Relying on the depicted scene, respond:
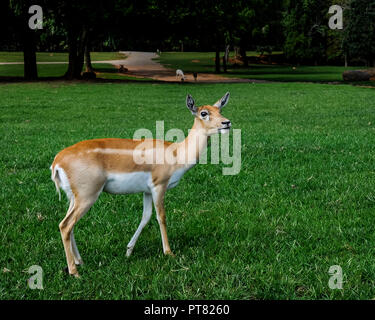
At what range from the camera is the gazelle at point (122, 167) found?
394 cm

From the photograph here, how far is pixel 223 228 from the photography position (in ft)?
18.2

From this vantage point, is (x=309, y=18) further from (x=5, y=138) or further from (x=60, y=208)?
(x=60, y=208)

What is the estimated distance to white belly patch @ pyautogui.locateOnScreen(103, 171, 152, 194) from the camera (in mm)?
4074

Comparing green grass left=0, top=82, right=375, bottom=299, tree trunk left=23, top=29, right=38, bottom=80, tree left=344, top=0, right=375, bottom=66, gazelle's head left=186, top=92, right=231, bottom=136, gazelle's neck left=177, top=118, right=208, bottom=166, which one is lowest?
green grass left=0, top=82, right=375, bottom=299

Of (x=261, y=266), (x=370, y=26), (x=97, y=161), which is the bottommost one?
(x=261, y=266)

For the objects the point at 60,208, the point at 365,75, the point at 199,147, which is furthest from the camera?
the point at 365,75

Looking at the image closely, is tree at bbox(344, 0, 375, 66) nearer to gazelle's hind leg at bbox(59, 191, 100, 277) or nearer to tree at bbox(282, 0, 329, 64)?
tree at bbox(282, 0, 329, 64)

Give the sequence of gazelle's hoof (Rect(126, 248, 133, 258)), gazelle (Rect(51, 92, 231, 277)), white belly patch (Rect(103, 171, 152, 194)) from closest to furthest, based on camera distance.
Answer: gazelle (Rect(51, 92, 231, 277)) → white belly patch (Rect(103, 171, 152, 194)) → gazelle's hoof (Rect(126, 248, 133, 258))

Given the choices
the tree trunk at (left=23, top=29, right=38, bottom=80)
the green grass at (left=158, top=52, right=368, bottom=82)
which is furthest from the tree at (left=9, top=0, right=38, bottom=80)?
the green grass at (left=158, top=52, right=368, bottom=82)

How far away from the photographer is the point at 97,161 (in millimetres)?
3994

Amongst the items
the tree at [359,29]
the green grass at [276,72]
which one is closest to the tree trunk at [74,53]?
the green grass at [276,72]

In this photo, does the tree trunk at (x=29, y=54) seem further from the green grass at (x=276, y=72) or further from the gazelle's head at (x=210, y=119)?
the gazelle's head at (x=210, y=119)

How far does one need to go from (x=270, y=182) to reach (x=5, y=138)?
730 centimetres

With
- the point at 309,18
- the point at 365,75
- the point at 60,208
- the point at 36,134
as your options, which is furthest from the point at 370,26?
the point at 60,208
